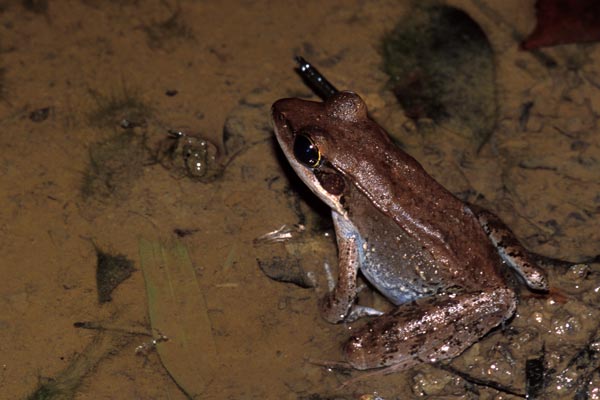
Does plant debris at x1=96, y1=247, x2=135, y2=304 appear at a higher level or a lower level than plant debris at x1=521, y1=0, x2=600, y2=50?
lower

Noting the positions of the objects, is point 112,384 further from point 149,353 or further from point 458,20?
point 458,20

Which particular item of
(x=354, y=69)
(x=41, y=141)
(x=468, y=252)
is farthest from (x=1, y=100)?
(x=468, y=252)

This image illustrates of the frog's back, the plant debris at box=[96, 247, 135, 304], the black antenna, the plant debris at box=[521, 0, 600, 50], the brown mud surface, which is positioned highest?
the plant debris at box=[521, 0, 600, 50]

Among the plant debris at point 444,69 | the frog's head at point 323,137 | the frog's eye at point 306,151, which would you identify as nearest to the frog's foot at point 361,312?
the frog's head at point 323,137

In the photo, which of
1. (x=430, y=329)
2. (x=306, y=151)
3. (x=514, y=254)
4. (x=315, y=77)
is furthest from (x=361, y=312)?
(x=315, y=77)

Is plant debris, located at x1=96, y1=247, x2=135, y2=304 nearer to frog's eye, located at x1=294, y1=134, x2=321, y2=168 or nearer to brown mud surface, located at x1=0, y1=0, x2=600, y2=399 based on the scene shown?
brown mud surface, located at x1=0, y1=0, x2=600, y2=399

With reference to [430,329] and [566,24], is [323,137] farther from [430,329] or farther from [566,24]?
[566,24]

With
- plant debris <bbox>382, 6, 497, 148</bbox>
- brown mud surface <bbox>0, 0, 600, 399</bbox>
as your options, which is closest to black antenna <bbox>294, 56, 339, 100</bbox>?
brown mud surface <bbox>0, 0, 600, 399</bbox>
